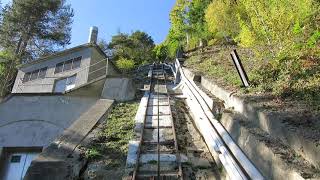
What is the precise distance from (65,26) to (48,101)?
1987cm

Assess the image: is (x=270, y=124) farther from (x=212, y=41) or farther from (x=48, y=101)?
(x=212, y=41)

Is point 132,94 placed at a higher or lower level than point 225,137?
higher

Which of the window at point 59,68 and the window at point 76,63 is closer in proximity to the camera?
the window at point 76,63

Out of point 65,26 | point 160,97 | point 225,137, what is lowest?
point 225,137

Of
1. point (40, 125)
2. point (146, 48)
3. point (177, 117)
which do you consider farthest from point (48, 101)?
point (146, 48)

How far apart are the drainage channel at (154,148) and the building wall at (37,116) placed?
179 inches

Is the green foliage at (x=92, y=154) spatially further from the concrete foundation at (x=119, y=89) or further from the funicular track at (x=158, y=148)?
the concrete foundation at (x=119, y=89)

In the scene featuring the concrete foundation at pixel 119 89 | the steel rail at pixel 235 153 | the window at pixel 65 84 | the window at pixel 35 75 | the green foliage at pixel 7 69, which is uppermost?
the green foliage at pixel 7 69

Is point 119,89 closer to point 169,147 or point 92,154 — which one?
point 92,154

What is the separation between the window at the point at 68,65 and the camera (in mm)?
25837

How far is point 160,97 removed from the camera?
18.1 m

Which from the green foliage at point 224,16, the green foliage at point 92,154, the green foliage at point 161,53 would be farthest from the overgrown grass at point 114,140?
the green foliage at point 161,53

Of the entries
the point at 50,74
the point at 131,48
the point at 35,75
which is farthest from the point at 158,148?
the point at 131,48

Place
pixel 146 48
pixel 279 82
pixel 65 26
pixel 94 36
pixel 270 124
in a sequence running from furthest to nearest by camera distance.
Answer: pixel 146 48 < pixel 65 26 < pixel 94 36 < pixel 279 82 < pixel 270 124
